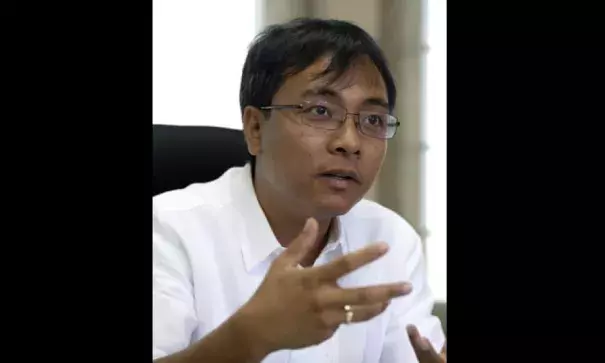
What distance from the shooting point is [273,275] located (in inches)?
20.2

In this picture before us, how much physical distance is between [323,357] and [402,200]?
0.56 ft

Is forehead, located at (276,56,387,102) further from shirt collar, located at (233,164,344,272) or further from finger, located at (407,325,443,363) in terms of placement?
finger, located at (407,325,443,363)

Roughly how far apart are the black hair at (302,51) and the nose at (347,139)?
0.04m

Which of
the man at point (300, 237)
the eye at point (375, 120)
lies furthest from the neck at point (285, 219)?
the eye at point (375, 120)

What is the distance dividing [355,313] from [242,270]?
124 mm

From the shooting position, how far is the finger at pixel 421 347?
0.53m

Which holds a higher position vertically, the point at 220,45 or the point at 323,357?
the point at 220,45

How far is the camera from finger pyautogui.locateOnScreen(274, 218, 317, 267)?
20.1 inches

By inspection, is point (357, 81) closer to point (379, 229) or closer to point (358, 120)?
point (358, 120)

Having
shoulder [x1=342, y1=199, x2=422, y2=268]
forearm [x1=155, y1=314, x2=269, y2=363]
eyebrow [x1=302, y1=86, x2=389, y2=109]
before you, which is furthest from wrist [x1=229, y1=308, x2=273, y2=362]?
eyebrow [x1=302, y1=86, x2=389, y2=109]
